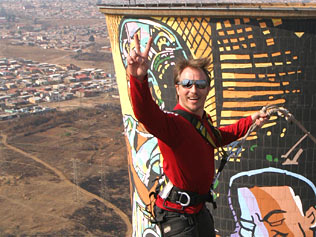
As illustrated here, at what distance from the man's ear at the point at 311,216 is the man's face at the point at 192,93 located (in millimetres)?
7913

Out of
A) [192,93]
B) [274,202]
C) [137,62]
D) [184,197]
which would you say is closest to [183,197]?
[184,197]

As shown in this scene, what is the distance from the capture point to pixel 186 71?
5547 millimetres

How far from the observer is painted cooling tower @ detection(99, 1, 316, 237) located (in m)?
11.4

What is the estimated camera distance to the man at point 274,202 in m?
12.3

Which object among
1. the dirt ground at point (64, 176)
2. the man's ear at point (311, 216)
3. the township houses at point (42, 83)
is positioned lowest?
the dirt ground at point (64, 176)

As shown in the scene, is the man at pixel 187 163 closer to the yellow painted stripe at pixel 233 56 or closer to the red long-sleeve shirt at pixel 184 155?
the red long-sleeve shirt at pixel 184 155

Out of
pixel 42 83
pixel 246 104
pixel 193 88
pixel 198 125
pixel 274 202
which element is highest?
pixel 193 88

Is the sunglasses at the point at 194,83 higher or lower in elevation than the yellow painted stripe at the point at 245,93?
higher

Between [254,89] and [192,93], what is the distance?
6.66m

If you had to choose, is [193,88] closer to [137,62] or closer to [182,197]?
[137,62]

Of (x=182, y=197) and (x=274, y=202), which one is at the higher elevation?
(x=182, y=197)

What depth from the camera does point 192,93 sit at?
5.52 meters

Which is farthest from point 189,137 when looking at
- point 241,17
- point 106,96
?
point 106,96

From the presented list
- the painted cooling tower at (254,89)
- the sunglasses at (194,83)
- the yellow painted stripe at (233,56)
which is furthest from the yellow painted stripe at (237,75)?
the sunglasses at (194,83)
